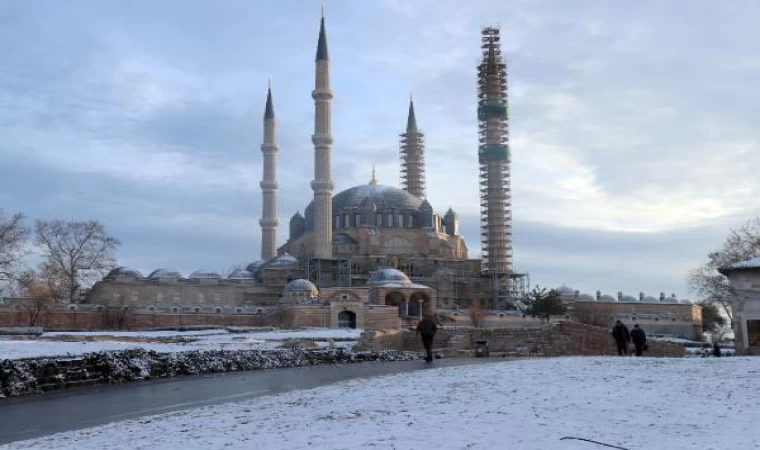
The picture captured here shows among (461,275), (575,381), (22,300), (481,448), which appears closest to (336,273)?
(461,275)

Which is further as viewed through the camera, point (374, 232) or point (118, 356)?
point (374, 232)

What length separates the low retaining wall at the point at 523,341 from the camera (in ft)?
84.5

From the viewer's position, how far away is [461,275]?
220 feet

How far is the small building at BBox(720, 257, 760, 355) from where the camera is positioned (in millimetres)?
23266

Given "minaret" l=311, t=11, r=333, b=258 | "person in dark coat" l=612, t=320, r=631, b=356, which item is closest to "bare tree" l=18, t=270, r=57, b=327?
"minaret" l=311, t=11, r=333, b=258

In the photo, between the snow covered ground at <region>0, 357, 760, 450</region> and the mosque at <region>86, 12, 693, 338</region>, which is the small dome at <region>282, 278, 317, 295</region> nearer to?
the mosque at <region>86, 12, 693, 338</region>

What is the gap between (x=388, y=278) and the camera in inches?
2234

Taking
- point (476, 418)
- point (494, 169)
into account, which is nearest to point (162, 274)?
point (494, 169)

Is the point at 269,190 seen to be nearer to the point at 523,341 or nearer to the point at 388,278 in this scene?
the point at 388,278

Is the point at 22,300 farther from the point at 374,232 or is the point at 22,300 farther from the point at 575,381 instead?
the point at 575,381

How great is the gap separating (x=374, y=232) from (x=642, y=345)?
155ft

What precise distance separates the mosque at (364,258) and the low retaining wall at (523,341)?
71.0 ft

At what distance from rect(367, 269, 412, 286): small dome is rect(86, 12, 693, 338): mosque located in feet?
0.38

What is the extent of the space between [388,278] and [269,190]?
1649 centimetres
